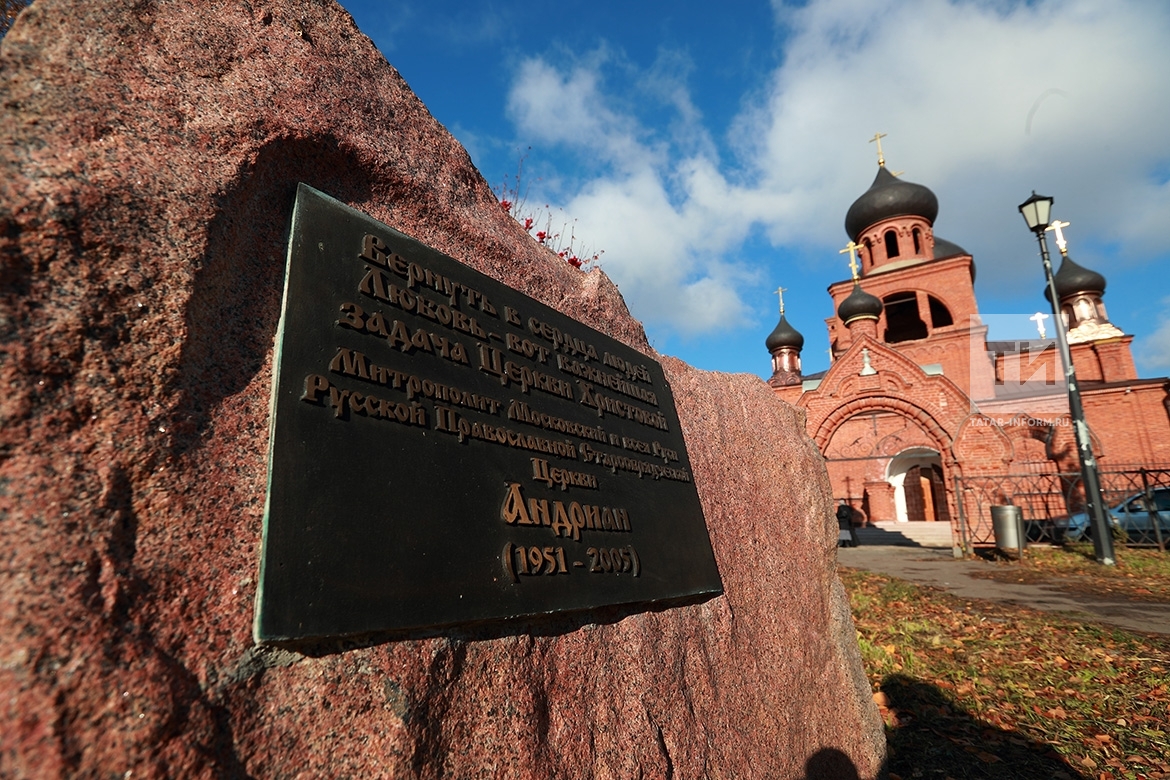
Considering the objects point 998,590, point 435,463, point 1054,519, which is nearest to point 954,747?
point 435,463

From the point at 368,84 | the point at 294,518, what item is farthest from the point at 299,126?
the point at 294,518

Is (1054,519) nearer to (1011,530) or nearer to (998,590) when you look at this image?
(1011,530)

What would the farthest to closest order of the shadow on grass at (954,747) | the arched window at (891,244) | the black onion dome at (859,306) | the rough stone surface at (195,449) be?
the arched window at (891,244)
the black onion dome at (859,306)
the shadow on grass at (954,747)
the rough stone surface at (195,449)

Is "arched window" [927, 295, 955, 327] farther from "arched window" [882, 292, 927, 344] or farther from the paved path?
the paved path

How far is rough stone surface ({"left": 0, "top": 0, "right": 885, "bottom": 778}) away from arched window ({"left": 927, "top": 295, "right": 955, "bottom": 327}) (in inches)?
1097

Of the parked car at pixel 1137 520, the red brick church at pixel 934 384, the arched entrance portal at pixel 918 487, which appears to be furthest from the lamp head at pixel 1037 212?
the arched entrance portal at pixel 918 487

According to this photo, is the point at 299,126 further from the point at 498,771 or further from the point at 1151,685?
the point at 1151,685

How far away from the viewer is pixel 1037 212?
31.0 feet

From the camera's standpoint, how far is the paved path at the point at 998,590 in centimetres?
566

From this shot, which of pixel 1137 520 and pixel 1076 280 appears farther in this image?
pixel 1076 280

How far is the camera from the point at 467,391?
68.3 inches

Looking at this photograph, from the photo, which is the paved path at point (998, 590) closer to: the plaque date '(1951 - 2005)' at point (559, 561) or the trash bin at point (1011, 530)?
the trash bin at point (1011, 530)

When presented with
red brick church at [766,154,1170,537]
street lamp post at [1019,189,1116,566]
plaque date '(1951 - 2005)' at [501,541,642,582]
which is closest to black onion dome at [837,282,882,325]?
red brick church at [766,154,1170,537]

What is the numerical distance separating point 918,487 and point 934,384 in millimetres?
12701
